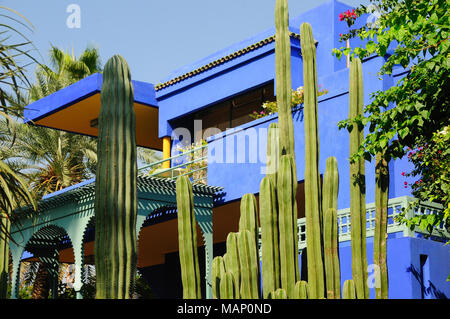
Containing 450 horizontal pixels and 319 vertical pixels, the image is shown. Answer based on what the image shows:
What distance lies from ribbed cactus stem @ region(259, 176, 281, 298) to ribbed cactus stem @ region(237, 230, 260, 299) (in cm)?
35

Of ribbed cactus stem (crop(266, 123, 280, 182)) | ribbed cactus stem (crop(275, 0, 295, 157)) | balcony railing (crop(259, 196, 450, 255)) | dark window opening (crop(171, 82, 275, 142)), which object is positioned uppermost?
dark window opening (crop(171, 82, 275, 142))

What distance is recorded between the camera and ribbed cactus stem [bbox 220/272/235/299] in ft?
33.5

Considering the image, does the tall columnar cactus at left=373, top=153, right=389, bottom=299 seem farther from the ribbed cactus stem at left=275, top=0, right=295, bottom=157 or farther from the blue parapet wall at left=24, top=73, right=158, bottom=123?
the blue parapet wall at left=24, top=73, right=158, bottom=123

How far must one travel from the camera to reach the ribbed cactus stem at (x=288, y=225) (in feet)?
35.8

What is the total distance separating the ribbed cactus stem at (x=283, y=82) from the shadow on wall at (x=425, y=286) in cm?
331

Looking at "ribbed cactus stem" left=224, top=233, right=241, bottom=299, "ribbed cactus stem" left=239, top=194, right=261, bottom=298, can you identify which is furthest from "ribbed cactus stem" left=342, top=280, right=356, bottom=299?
"ribbed cactus stem" left=239, top=194, right=261, bottom=298

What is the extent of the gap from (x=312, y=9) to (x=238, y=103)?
298 centimetres

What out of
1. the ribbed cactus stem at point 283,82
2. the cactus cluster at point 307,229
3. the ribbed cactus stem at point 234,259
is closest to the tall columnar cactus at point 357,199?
the cactus cluster at point 307,229

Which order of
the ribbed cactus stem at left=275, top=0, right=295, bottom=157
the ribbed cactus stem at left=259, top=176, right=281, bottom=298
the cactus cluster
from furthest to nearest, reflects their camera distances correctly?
the ribbed cactus stem at left=275, top=0, right=295, bottom=157
the ribbed cactus stem at left=259, top=176, right=281, bottom=298
the cactus cluster

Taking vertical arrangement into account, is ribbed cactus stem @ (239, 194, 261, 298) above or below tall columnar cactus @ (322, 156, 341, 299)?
above

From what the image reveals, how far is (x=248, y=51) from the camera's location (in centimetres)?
1864

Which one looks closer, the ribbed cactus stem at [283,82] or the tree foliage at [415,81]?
the tree foliage at [415,81]

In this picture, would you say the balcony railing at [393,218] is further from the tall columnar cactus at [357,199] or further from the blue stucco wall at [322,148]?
the tall columnar cactus at [357,199]
